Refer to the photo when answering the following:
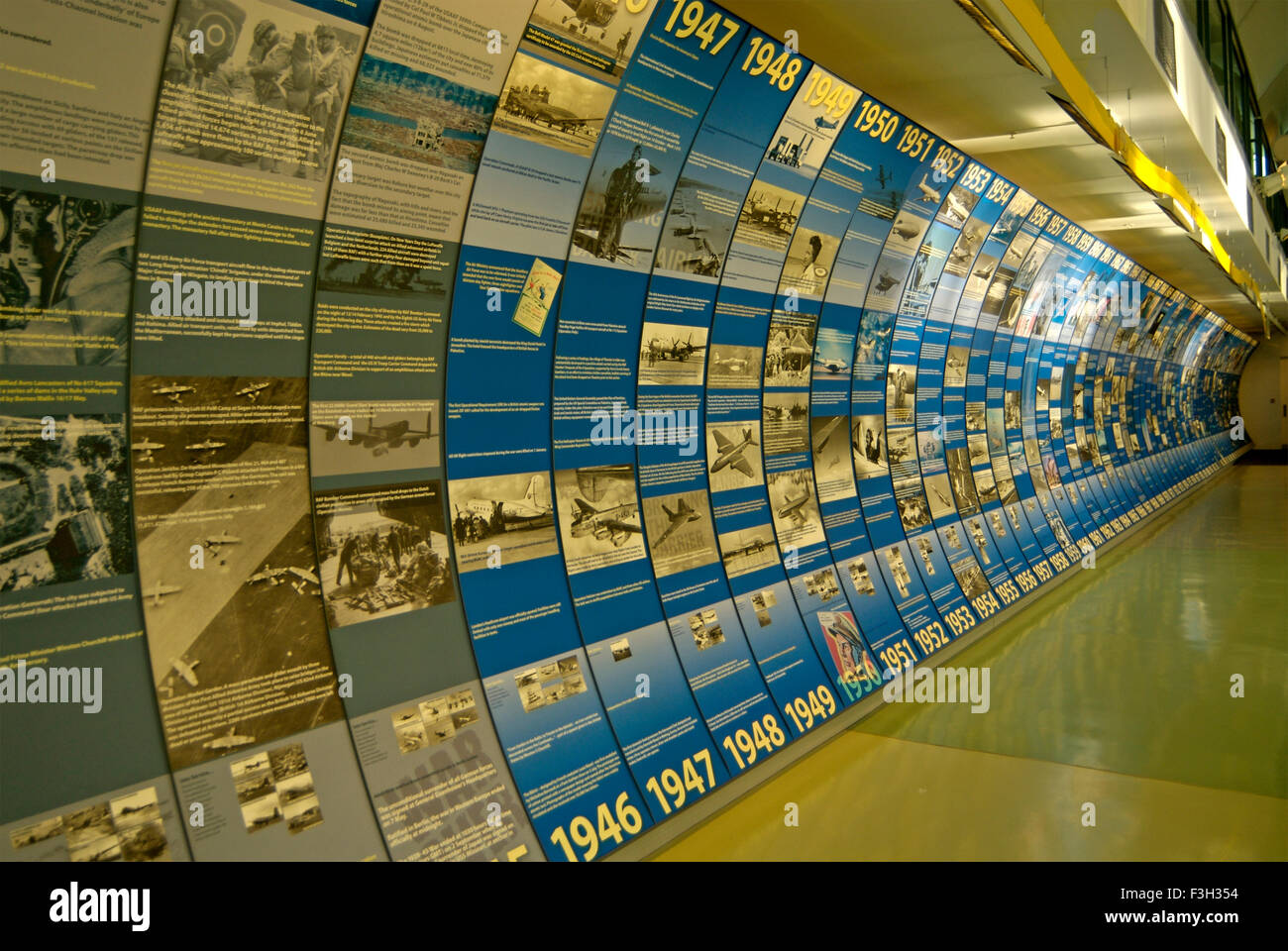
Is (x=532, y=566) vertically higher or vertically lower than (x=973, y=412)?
lower

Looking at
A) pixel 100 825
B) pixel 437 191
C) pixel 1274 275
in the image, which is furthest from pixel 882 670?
pixel 1274 275

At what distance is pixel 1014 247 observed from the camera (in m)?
9.96

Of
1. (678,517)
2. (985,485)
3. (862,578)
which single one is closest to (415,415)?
(678,517)

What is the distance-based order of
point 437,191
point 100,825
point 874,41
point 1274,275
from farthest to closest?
point 1274,275 → point 874,41 → point 437,191 → point 100,825

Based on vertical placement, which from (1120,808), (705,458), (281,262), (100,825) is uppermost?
(281,262)

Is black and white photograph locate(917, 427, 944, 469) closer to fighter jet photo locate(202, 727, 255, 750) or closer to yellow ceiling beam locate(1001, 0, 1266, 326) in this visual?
yellow ceiling beam locate(1001, 0, 1266, 326)

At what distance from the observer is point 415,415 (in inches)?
153

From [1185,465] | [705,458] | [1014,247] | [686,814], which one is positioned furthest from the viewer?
[1185,465]

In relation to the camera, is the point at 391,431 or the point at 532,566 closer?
the point at 391,431

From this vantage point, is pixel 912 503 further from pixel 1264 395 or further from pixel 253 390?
pixel 1264 395

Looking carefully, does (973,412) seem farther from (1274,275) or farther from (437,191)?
(1274,275)

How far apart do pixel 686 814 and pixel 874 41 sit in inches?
191

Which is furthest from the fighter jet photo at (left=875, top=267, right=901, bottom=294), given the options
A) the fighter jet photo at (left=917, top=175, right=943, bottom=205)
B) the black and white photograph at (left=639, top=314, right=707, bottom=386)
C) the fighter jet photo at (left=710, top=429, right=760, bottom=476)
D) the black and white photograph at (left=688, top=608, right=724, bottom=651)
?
the black and white photograph at (left=688, top=608, right=724, bottom=651)

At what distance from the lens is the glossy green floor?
4.81 metres
